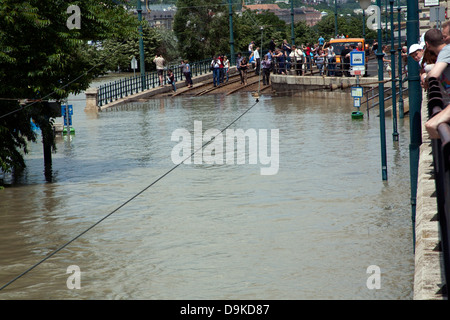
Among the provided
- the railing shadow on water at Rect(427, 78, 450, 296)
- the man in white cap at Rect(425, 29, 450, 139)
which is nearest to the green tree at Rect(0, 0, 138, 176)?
the man in white cap at Rect(425, 29, 450, 139)

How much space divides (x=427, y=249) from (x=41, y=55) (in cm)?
1199

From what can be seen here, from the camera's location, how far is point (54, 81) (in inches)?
693

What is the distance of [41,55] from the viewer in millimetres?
16781

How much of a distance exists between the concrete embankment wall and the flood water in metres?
1.13

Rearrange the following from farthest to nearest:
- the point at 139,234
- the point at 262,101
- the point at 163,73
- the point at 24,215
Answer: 1. the point at 163,73
2. the point at 262,101
3. the point at 24,215
4. the point at 139,234

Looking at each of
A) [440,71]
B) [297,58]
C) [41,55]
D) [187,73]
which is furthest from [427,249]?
[187,73]

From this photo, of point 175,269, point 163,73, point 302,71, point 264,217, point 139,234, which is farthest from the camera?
point 163,73

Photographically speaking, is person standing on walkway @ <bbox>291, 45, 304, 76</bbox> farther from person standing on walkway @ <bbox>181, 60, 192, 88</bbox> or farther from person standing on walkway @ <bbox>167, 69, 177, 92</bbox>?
person standing on walkway @ <bbox>167, 69, 177, 92</bbox>

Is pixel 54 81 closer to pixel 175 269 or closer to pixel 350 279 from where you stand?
pixel 175 269

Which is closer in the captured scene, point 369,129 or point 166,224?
point 166,224

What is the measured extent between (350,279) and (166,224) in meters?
4.46

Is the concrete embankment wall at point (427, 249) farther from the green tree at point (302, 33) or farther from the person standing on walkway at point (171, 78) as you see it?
the green tree at point (302, 33)

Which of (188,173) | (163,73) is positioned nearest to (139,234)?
(188,173)

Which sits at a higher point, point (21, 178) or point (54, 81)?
point (54, 81)
